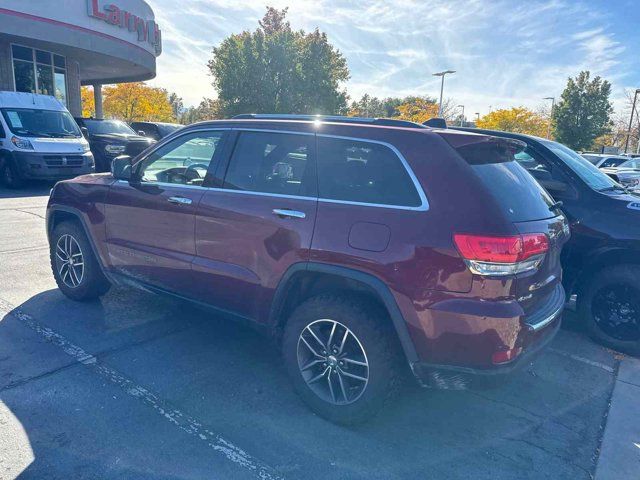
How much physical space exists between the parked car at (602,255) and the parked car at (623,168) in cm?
712

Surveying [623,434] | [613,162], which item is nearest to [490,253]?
[623,434]

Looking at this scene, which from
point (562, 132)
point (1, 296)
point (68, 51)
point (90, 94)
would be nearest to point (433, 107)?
point (562, 132)

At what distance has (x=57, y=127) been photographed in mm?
12125

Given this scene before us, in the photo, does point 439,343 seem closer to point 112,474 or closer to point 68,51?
point 112,474

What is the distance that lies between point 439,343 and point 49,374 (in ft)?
8.85

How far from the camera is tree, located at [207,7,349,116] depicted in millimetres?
34250

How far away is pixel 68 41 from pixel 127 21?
3.37m

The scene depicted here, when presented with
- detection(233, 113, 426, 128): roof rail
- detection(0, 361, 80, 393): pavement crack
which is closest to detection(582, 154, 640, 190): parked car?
detection(233, 113, 426, 128): roof rail

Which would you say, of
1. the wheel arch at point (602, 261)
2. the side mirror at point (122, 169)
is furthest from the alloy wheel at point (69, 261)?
the wheel arch at point (602, 261)

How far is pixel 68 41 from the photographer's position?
18.5 m

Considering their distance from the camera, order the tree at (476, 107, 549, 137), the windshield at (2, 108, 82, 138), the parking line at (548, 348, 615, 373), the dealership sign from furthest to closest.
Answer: the tree at (476, 107, 549, 137)
the dealership sign
the windshield at (2, 108, 82, 138)
the parking line at (548, 348, 615, 373)

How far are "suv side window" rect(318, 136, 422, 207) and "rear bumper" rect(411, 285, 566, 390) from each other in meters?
0.84

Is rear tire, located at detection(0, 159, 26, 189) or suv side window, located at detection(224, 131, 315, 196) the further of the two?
rear tire, located at detection(0, 159, 26, 189)

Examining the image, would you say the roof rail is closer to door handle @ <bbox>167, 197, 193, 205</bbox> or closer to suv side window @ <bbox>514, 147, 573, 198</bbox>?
door handle @ <bbox>167, 197, 193, 205</bbox>
